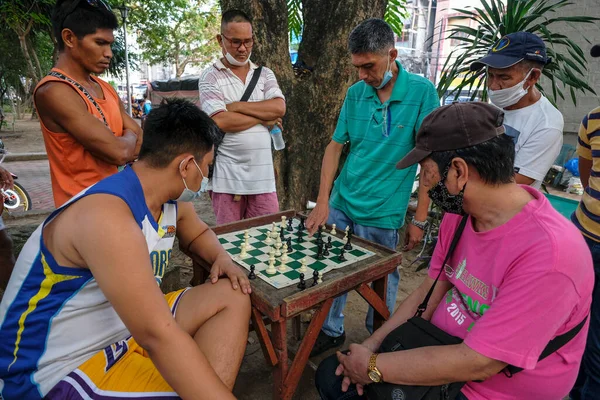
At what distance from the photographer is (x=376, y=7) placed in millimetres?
4672

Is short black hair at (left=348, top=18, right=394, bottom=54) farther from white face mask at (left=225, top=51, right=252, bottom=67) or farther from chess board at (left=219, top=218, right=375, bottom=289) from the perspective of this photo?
chess board at (left=219, top=218, right=375, bottom=289)

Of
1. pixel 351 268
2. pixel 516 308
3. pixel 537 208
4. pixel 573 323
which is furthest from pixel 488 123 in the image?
pixel 351 268

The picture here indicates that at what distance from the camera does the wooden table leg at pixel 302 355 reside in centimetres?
200

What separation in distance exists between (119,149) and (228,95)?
1.19 m

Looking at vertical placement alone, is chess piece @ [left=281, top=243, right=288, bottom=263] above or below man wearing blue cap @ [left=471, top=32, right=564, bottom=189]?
below

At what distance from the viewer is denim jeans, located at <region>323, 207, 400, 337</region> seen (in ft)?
9.45

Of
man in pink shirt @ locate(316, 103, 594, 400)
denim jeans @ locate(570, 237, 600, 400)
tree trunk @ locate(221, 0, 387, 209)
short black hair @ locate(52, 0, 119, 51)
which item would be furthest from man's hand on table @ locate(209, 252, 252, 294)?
tree trunk @ locate(221, 0, 387, 209)

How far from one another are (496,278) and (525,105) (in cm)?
168

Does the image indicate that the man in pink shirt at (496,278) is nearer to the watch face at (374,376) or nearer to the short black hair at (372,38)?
the watch face at (374,376)

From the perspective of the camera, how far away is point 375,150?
274 centimetres

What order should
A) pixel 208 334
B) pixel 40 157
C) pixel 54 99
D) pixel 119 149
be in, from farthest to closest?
pixel 40 157, pixel 119 149, pixel 54 99, pixel 208 334

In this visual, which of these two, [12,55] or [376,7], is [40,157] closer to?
[12,55]

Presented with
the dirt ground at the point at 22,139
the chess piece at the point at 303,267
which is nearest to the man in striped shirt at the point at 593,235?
the chess piece at the point at 303,267

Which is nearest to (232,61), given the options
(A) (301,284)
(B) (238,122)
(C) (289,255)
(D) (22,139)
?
(B) (238,122)
